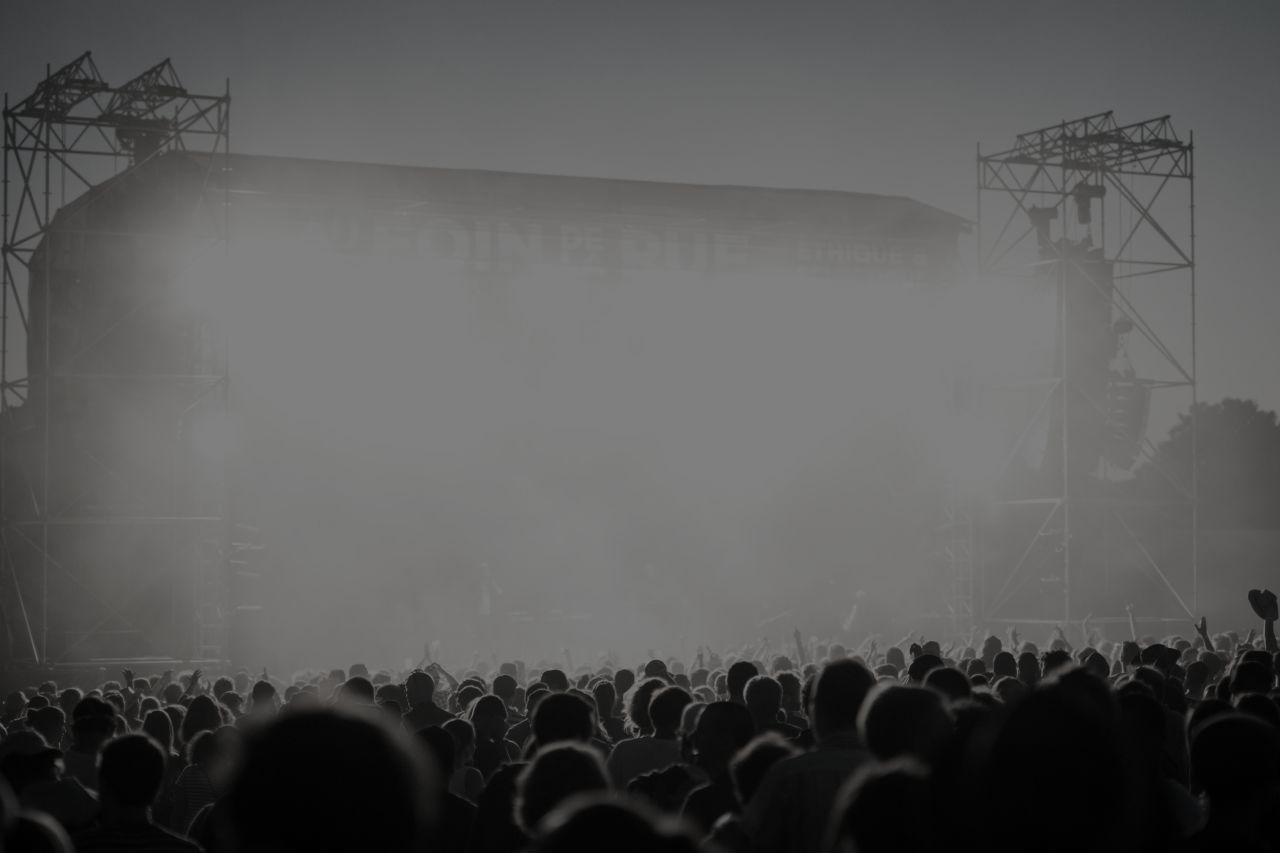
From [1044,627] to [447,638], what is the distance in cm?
1584

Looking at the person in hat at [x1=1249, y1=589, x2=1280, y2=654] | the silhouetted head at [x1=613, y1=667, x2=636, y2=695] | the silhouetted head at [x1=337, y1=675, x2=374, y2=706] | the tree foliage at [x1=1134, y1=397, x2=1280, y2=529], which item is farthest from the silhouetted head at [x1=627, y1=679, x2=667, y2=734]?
the tree foliage at [x1=1134, y1=397, x2=1280, y2=529]

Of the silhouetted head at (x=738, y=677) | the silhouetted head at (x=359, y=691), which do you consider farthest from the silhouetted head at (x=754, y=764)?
the silhouetted head at (x=359, y=691)

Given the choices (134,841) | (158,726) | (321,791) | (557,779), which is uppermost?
(321,791)

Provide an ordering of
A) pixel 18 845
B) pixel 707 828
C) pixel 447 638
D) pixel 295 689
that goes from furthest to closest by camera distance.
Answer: pixel 447 638 → pixel 295 689 → pixel 707 828 → pixel 18 845

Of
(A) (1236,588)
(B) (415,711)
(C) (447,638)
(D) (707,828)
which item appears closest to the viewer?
(D) (707,828)

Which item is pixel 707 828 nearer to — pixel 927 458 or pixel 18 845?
pixel 18 845

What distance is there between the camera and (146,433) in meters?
27.6

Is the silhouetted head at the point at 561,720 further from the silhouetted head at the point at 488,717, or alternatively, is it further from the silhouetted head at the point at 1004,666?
the silhouetted head at the point at 1004,666

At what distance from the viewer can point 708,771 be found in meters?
6.46

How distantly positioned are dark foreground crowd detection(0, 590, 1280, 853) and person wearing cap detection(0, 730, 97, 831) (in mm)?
12

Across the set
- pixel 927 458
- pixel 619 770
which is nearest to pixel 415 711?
pixel 619 770

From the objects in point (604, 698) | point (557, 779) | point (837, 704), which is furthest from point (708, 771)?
point (604, 698)

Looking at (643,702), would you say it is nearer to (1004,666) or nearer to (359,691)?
(359,691)

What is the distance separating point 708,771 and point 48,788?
110 inches
